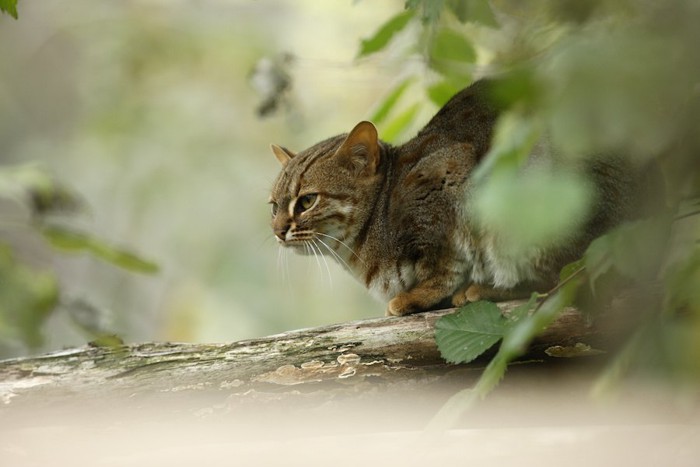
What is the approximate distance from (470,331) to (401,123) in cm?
91

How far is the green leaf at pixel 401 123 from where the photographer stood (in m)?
2.65

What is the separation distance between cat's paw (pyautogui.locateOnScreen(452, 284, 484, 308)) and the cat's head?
0.48 m

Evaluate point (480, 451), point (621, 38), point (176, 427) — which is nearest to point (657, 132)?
point (621, 38)

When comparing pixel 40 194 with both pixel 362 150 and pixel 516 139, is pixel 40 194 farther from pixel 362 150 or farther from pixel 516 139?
pixel 362 150

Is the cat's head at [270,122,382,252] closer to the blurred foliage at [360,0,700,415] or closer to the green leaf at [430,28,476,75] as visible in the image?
the green leaf at [430,28,476,75]

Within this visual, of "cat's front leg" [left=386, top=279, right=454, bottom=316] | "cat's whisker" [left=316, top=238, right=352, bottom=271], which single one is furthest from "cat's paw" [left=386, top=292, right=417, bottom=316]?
"cat's whisker" [left=316, top=238, right=352, bottom=271]

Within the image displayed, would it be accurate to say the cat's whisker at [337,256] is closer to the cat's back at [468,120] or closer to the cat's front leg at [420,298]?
the cat's front leg at [420,298]

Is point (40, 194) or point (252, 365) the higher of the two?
point (252, 365)

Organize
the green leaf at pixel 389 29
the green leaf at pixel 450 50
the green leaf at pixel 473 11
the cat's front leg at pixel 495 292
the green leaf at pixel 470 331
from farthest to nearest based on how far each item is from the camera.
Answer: the cat's front leg at pixel 495 292 < the green leaf at pixel 450 50 < the green leaf at pixel 389 29 < the green leaf at pixel 470 331 < the green leaf at pixel 473 11

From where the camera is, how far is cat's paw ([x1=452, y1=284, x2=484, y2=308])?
262 cm

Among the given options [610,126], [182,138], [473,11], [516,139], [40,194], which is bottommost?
[610,126]

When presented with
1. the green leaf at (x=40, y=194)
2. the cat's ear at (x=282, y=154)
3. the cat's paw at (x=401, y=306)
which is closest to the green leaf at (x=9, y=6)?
the green leaf at (x=40, y=194)

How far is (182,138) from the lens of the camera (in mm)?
7445

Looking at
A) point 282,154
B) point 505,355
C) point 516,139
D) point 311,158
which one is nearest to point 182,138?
point 282,154
